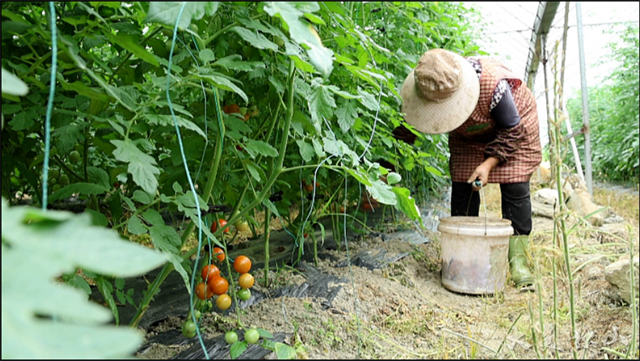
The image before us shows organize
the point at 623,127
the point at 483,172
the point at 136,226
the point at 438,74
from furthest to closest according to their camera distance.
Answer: the point at 623,127 → the point at 483,172 → the point at 438,74 → the point at 136,226

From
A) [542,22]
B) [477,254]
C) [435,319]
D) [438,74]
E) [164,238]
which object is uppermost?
[542,22]

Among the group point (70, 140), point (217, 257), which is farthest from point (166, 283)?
point (70, 140)

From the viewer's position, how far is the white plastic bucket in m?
2.06

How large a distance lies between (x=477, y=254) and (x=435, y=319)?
0.55m

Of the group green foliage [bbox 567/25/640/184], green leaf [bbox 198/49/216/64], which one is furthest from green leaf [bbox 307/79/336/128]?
green foliage [bbox 567/25/640/184]

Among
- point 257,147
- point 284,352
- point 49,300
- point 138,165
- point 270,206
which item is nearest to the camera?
point 49,300

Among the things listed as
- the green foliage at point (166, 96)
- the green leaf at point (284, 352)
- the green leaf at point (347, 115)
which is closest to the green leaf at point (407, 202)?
the green foliage at point (166, 96)

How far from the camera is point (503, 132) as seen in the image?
7.40 feet

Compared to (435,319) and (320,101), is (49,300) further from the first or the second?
(435,319)

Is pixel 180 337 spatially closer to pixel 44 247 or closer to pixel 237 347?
pixel 237 347

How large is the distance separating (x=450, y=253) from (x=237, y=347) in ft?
4.26

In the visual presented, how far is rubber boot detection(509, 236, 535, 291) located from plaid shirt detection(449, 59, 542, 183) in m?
0.31

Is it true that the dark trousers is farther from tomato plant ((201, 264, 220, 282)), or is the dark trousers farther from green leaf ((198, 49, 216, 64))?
green leaf ((198, 49, 216, 64))

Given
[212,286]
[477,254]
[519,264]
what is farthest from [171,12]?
[519,264]
